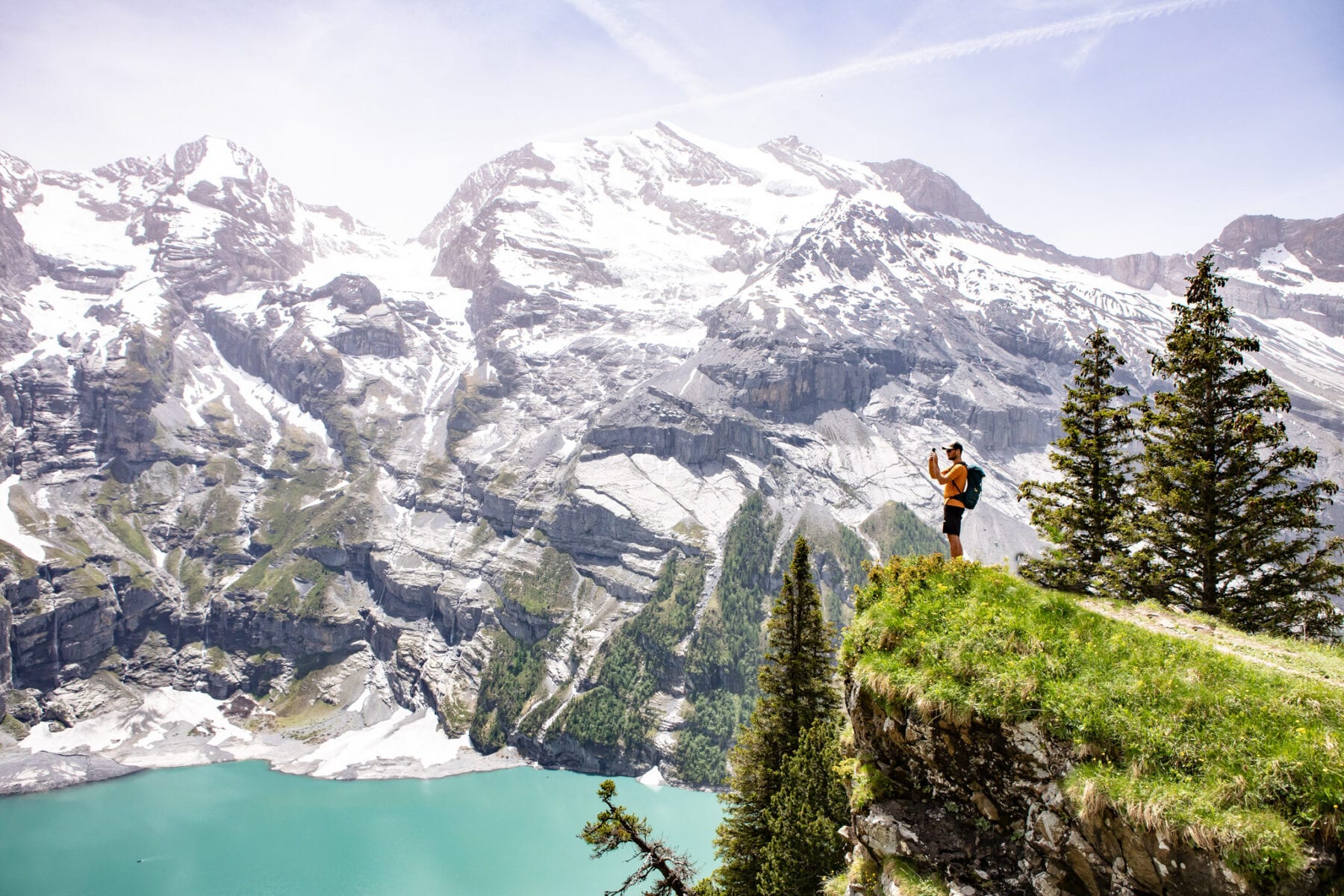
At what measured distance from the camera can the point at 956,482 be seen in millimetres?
15062

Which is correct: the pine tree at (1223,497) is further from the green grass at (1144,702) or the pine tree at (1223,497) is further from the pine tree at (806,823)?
the pine tree at (806,823)

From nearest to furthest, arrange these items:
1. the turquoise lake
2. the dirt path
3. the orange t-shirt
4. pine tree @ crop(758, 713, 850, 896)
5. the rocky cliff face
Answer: the rocky cliff face → the dirt path → the orange t-shirt → pine tree @ crop(758, 713, 850, 896) → the turquoise lake

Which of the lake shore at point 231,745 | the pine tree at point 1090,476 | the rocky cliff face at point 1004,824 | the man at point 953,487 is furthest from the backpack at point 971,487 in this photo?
the lake shore at point 231,745

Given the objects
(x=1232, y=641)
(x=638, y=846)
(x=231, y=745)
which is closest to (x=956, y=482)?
(x=1232, y=641)

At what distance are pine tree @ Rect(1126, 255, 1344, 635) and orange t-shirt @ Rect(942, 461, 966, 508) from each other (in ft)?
19.9

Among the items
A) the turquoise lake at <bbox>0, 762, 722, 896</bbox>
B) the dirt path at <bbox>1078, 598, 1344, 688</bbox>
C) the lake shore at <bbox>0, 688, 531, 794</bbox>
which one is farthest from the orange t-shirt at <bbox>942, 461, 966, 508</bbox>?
the lake shore at <bbox>0, 688, 531, 794</bbox>

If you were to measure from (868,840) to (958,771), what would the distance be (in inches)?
88.9

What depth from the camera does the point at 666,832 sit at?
121875mm

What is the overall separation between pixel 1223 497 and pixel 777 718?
1569 centimetres

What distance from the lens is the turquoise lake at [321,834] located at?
103438mm

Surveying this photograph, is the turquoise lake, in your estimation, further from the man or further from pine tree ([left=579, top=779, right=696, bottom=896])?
the man

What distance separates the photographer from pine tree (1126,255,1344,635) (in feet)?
56.9

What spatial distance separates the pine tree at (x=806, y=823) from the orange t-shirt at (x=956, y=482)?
11.4 meters

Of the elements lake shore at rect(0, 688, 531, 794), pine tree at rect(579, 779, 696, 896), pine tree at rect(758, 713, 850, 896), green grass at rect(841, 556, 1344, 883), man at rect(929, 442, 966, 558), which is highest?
man at rect(929, 442, 966, 558)
